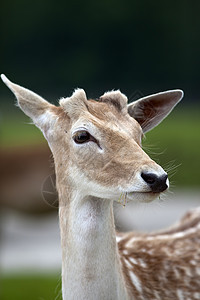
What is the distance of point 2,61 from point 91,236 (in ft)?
38.3

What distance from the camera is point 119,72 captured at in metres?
15.0

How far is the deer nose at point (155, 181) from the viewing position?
3947mm

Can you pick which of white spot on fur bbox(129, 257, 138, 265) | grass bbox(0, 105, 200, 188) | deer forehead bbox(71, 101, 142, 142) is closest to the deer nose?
deer forehead bbox(71, 101, 142, 142)

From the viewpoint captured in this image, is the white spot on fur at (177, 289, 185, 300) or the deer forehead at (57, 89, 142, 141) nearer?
the deer forehead at (57, 89, 142, 141)

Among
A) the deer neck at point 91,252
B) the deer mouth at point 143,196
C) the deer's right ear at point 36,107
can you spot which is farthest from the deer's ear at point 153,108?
the deer mouth at point 143,196

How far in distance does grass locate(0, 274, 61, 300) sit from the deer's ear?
364 centimetres

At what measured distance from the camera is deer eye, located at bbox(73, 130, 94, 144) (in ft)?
14.1

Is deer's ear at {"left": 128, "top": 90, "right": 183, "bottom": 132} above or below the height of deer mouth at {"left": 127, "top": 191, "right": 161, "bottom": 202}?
above

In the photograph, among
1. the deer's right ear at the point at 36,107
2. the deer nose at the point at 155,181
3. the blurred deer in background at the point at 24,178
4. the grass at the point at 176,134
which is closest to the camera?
the deer nose at the point at 155,181

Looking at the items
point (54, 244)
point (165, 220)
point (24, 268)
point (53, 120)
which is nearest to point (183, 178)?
point (165, 220)

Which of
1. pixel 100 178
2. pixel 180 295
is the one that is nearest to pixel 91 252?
pixel 100 178

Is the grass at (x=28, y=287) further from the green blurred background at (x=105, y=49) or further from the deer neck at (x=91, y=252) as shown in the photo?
the green blurred background at (x=105, y=49)

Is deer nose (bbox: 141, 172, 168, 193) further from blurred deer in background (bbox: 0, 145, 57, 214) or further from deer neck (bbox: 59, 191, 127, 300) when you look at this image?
blurred deer in background (bbox: 0, 145, 57, 214)

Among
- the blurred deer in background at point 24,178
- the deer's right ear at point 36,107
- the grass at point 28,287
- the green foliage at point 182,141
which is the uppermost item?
the green foliage at point 182,141
